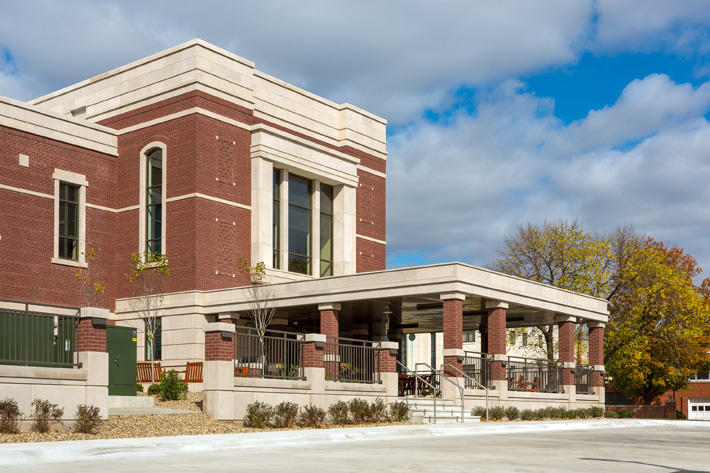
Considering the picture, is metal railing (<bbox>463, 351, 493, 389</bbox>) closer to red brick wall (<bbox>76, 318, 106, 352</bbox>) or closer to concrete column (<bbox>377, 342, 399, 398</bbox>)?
concrete column (<bbox>377, 342, 399, 398</bbox>)

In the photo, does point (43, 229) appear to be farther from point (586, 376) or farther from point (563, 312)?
point (586, 376)

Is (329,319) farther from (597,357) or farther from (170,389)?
(597,357)

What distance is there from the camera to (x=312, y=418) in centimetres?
2302

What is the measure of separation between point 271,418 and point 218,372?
6.14 ft

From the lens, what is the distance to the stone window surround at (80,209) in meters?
36.7

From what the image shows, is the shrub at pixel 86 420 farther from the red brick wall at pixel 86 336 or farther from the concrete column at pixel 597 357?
the concrete column at pixel 597 357

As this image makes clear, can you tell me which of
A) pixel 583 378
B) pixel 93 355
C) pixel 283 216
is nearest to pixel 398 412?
pixel 93 355

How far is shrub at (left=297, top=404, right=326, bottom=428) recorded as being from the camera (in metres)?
22.9

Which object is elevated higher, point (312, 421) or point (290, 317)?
point (290, 317)

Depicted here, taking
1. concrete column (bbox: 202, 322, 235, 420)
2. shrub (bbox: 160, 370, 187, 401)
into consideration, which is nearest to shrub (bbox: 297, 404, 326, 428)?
concrete column (bbox: 202, 322, 235, 420)

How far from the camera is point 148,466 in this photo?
13.4 meters

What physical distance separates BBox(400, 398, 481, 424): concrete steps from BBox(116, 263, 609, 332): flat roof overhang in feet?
13.1

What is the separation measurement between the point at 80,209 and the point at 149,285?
14.7 ft

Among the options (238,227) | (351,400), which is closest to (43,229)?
(238,227)
